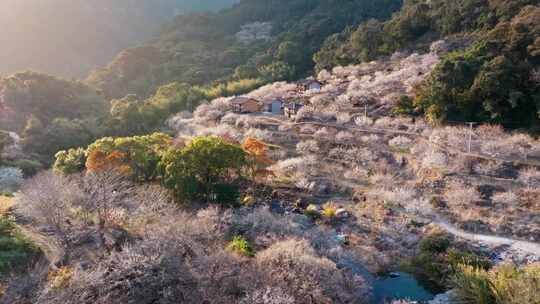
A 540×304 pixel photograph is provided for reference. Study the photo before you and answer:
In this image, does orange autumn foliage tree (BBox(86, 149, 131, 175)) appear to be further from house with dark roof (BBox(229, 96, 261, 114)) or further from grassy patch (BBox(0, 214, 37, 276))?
house with dark roof (BBox(229, 96, 261, 114))

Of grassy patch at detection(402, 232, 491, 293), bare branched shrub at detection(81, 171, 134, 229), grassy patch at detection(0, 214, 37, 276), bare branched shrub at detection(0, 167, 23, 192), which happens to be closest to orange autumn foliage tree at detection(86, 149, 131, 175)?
bare branched shrub at detection(81, 171, 134, 229)

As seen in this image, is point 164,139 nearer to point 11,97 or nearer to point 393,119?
point 393,119

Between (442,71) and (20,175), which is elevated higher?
(442,71)

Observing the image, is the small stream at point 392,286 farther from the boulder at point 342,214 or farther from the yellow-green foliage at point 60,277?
the yellow-green foliage at point 60,277

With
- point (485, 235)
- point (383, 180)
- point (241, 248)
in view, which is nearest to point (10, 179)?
point (241, 248)

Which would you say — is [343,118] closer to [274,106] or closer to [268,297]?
[274,106]

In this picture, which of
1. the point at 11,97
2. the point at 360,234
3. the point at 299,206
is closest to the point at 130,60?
the point at 11,97
